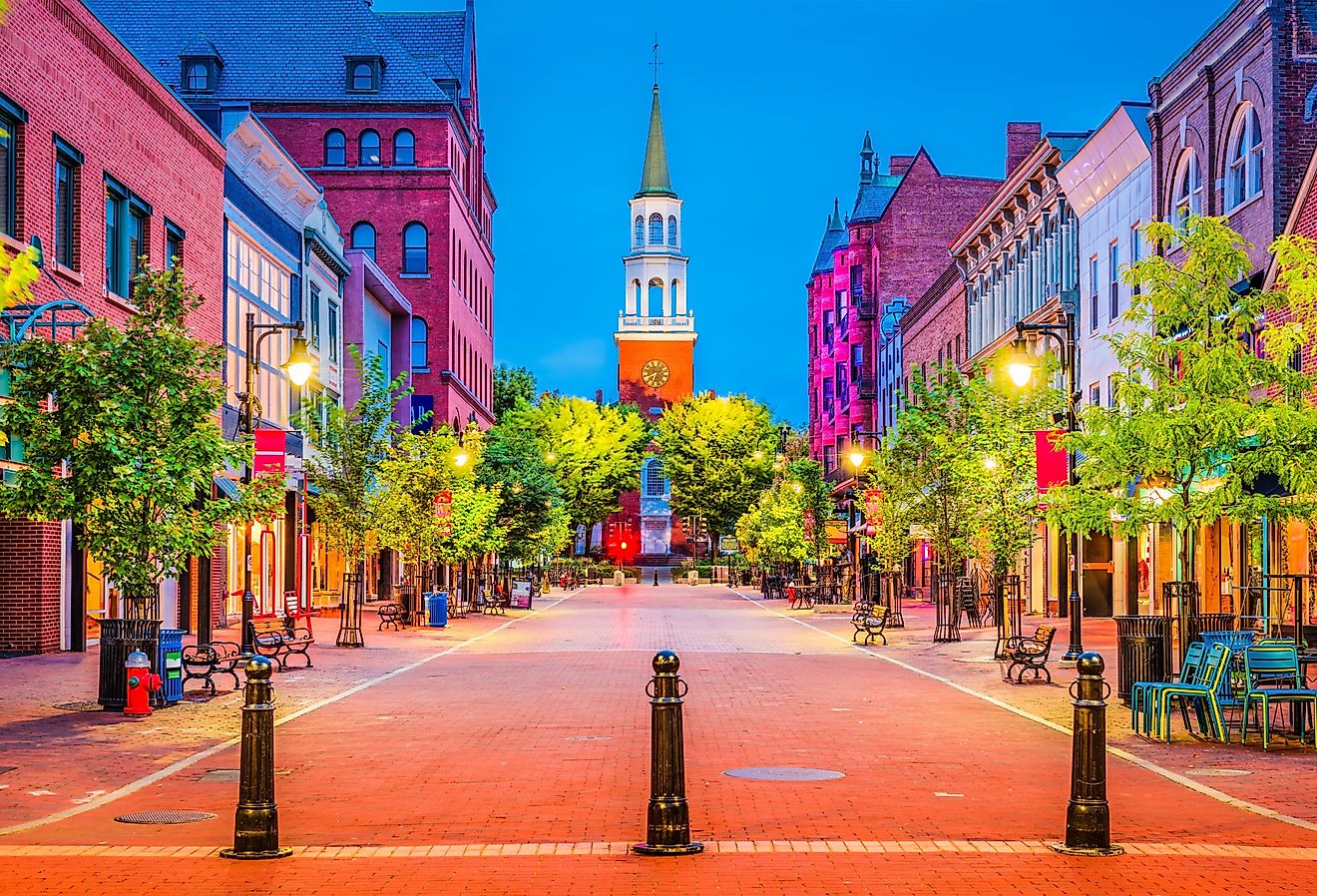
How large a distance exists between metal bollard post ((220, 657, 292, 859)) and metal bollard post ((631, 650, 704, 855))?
2.19 metres

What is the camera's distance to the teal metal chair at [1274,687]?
16219mm

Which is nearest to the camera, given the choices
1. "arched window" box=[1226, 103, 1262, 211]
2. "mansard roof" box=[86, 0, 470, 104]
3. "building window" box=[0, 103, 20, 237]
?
"building window" box=[0, 103, 20, 237]

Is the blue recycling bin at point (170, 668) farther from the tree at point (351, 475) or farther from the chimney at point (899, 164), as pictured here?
the chimney at point (899, 164)

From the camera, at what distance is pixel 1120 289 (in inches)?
1642

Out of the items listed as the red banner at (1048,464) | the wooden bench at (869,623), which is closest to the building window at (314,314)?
the wooden bench at (869,623)

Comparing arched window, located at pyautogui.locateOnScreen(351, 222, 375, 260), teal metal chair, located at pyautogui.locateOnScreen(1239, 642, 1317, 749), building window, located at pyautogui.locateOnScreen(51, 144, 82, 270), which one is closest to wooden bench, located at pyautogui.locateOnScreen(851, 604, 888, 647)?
building window, located at pyautogui.locateOnScreen(51, 144, 82, 270)

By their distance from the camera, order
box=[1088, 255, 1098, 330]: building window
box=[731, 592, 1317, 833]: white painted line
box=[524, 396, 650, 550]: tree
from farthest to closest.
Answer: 1. box=[524, 396, 650, 550]: tree
2. box=[1088, 255, 1098, 330]: building window
3. box=[731, 592, 1317, 833]: white painted line

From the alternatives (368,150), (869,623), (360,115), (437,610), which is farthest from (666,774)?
(368,150)

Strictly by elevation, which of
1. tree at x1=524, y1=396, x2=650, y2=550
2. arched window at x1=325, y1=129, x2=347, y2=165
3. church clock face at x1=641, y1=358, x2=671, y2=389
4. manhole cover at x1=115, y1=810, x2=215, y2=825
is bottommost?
manhole cover at x1=115, y1=810, x2=215, y2=825

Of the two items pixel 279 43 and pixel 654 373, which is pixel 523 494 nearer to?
pixel 279 43

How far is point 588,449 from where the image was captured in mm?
117188

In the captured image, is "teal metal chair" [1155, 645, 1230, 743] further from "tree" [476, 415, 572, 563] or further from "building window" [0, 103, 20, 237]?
"tree" [476, 415, 572, 563]

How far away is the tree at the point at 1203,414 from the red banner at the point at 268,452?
11.4m

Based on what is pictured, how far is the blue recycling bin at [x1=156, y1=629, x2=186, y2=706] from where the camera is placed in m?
20.4
